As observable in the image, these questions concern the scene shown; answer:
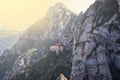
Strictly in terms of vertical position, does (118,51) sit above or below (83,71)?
above

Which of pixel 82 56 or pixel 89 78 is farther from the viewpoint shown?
pixel 82 56

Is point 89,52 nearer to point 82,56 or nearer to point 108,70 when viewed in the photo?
point 82,56

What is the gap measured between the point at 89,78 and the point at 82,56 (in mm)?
18752

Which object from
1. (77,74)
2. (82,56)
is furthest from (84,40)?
(77,74)

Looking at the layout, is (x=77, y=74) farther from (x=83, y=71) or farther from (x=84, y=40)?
(x=84, y=40)

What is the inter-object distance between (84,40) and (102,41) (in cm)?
1459

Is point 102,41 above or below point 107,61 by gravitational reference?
above

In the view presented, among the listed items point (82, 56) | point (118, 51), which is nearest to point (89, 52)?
point (82, 56)

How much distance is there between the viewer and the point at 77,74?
187 metres

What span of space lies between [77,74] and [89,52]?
1569cm

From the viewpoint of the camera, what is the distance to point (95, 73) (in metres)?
177

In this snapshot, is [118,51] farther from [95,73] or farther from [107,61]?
[95,73]

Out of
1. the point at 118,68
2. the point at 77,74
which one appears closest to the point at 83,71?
the point at 77,74

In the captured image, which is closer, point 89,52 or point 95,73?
point 95,73
